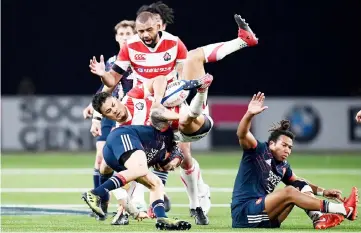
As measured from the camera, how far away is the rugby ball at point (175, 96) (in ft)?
36.1

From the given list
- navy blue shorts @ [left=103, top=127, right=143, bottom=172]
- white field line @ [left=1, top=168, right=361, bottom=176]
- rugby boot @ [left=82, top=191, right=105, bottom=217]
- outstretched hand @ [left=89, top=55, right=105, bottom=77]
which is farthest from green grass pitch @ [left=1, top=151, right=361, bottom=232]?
outstretched hand @ [left=89, top=55, right=105, bottom=77]

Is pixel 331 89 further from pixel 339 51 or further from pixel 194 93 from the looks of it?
pixel 194 93

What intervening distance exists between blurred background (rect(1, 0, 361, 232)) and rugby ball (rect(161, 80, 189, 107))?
13048 mm

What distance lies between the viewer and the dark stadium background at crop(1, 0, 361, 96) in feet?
90.2

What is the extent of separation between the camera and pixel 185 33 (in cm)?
2766

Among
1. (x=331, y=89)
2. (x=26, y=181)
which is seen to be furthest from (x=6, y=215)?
(x=331, y=89)

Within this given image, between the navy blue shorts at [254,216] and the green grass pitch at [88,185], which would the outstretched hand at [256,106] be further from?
the green grass pitch at [88,185]

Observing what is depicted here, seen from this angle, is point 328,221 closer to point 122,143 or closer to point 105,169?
point 122,143

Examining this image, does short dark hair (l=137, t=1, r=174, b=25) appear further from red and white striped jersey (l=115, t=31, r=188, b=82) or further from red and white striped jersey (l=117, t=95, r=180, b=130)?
red and white striped jersey (l=117, t=95, r=180, b=130)

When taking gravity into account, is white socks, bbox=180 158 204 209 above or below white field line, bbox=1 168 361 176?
above

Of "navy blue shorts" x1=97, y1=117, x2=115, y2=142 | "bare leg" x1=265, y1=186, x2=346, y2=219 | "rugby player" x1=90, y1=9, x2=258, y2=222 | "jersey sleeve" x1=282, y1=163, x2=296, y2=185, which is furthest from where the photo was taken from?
"navy blue shorts" x1=97, y1=117, x2=115, y2=142

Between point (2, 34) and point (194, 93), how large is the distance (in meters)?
16.9

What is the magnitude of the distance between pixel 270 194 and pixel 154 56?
6.96 feet

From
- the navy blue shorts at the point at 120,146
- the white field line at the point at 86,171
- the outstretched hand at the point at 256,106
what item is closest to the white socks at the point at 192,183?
the navy blue shorts at the point at 120,146
